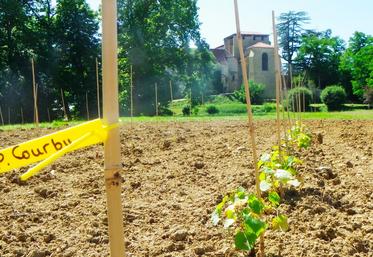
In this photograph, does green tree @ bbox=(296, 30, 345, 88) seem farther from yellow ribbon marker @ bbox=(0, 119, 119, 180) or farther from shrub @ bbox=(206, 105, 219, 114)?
yellow ribbon marker @ bbox=(0, 119, 119, 180)

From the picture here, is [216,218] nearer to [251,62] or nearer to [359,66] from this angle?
[359,66]

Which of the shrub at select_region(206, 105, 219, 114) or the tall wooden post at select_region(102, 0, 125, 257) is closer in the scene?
the tall wooden post at select_region(102, 0, 125, 257)

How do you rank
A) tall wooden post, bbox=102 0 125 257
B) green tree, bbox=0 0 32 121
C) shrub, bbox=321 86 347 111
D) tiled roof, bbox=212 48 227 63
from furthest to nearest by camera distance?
tiled roof, bbox=212 48 227 63
shrub, bbox=321 86 347 111
green tree, bbox=0 0 32 121
tall wooden post, bbox=102 0 125 257

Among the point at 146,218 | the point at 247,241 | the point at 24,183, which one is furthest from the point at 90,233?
the point at 24,183

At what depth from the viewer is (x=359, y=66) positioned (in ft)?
168

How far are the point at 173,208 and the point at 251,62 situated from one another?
53.2 meters

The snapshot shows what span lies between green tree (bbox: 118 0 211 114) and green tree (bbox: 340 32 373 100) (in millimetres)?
20473

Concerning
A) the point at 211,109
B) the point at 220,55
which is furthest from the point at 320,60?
the point at 211,109

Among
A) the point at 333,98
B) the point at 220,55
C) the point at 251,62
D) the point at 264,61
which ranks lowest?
the point at 333,98

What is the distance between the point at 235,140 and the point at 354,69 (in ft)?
150

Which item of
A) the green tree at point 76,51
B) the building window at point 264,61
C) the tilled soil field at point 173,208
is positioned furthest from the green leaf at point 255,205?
the building window at point 264,61

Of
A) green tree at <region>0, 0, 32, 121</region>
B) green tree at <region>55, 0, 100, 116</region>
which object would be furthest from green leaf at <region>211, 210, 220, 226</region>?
green tree at <region>55, 0, 100, 116</region>

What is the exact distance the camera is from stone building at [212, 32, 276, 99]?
56062mm

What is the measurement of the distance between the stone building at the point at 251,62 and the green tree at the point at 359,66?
28.6 feet
